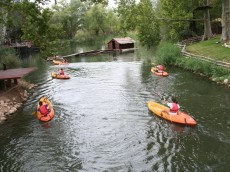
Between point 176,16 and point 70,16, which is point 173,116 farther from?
point 70,16

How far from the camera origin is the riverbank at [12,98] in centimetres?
1730

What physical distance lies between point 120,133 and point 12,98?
9.91m

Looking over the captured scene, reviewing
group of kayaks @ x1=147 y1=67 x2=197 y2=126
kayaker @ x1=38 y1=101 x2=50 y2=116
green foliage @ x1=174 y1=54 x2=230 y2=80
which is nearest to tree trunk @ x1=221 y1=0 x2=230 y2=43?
green foliage @ x1=174 y1=54 x2=230 y2=80

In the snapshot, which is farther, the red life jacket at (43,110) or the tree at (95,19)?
the tree at (95,19)

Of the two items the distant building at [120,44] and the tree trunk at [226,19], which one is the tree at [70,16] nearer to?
the distant building at [120,44]

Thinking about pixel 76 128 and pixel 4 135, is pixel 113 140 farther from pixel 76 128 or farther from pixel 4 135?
pixel 4 135

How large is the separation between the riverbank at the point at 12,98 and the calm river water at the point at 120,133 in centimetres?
49

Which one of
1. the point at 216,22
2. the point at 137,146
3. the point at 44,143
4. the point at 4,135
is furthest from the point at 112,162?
the point at 216,22

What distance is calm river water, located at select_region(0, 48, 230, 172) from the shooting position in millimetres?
10617

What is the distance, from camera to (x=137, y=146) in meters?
11.9

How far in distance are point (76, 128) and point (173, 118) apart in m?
4.91

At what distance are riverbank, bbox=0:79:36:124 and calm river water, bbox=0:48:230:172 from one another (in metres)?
0.49

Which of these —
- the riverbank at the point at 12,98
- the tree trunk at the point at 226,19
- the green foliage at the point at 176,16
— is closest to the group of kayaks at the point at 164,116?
the riverbank at the point at 12,98

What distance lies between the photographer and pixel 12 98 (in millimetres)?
19656
